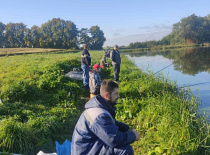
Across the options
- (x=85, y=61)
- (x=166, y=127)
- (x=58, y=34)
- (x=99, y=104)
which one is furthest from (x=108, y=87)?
(x=58, y=34)

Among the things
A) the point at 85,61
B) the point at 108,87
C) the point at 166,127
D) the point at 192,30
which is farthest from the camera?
the point at 192,30

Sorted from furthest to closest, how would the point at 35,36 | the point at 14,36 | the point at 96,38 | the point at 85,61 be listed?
the point at 96,38
the point at 14,36
the point at 35,36
the point at 85,61

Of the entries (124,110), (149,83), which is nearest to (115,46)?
(149,83)

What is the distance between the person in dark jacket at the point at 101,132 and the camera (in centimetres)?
223

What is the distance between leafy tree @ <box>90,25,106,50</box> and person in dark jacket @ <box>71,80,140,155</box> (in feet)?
260

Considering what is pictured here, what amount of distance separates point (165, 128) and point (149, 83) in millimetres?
3686

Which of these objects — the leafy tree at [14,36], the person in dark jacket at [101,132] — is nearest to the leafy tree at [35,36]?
the leafy tree at [14,36]

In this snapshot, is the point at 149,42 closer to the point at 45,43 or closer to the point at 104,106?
the point at 45,43

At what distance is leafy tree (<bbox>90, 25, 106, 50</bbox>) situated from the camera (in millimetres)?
81887

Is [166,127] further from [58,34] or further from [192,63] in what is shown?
[58,34]

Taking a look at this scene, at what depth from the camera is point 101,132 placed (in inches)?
87.3

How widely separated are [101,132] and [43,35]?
6996cm

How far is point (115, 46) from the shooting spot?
9.34 meters

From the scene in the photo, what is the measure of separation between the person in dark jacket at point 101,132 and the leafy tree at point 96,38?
79.3 meters
